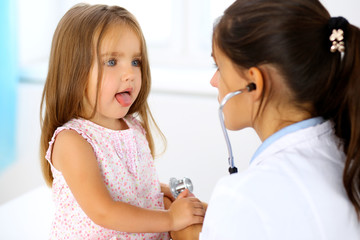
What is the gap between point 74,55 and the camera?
4.53 feet

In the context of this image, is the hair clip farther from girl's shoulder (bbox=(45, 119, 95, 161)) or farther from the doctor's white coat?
girl's shoulder (bbox=(45, 119, 95, 161))

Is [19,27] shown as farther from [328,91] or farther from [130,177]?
[328,91]

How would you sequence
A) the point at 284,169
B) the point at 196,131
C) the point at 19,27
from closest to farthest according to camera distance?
the point at 284,169 < the point at 196,131 < the point at 19,27

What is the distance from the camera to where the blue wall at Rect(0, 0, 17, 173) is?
2.70 m

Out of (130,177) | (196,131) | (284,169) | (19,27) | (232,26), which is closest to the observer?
(284,169)

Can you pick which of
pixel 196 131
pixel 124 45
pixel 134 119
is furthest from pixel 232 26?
pixel 196 131

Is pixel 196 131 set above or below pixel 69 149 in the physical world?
below

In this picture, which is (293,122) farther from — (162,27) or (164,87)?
(162,27)

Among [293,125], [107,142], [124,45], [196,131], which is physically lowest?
[196,131]

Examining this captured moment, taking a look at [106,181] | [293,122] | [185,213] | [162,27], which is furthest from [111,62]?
[162,27]

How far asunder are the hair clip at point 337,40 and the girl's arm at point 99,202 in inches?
21.6

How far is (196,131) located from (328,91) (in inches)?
60.5

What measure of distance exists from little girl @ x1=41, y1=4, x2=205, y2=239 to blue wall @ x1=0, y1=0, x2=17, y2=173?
1.40m

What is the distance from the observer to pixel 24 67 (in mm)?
3020
